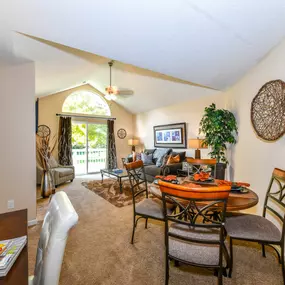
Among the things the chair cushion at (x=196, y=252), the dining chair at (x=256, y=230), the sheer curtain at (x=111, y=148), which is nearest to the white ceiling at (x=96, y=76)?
the sheer curtain at (x=111, y=148)

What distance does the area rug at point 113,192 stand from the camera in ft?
12.4

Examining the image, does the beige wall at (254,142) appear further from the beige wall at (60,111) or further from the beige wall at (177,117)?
the beige wall at (60,111)

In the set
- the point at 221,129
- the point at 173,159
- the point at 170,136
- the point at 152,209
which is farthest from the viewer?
the point at 170,136

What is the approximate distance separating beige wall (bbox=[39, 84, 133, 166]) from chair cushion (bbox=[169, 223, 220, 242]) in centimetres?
570

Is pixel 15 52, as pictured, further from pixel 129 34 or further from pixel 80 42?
pixel 129 34

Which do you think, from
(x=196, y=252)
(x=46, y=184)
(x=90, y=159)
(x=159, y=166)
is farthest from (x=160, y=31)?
(x=90, y=159)

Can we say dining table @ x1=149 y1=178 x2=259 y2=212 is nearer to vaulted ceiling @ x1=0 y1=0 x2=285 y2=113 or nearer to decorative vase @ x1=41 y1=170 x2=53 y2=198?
vaulted ceiling @ x1=0 y1=0 x2=285 y2=113

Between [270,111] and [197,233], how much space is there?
188 centimetres

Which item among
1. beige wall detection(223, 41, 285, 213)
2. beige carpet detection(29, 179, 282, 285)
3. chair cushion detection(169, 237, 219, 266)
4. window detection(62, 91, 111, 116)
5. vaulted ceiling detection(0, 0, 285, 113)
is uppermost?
window detection(62, 91, 111, 116)

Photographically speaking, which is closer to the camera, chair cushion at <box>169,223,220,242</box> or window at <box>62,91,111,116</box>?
chair cushion at <box>169,223,220,242</box>

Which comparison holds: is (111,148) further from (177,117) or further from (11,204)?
(11,204)

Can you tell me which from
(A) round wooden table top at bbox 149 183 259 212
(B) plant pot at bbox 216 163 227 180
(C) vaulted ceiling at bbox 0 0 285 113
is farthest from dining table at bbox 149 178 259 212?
(C) vaulted ceiling at bbox 0 0 285 113

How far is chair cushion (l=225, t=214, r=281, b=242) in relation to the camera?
5.32 ft

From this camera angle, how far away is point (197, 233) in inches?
59.4
